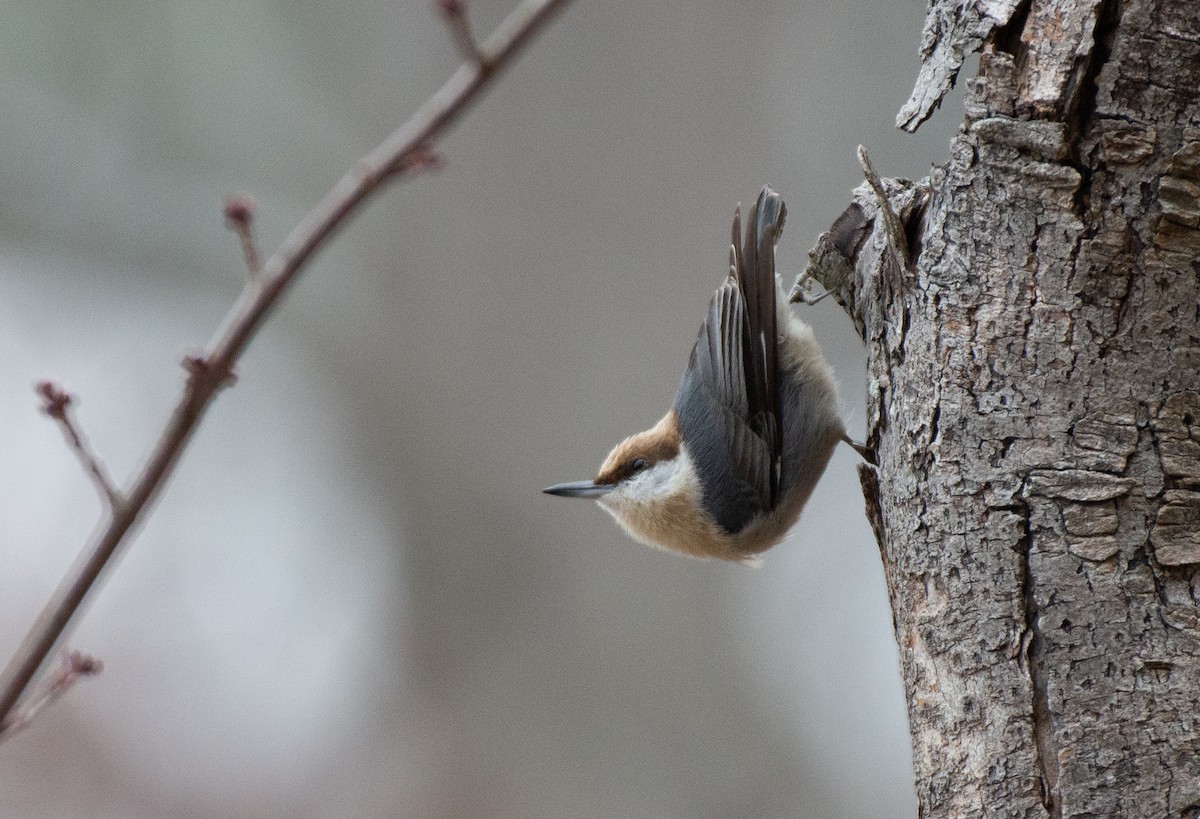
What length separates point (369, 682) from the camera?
4.81 metres

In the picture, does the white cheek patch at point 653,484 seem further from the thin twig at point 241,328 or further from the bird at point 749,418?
the thin twig at point 241,328

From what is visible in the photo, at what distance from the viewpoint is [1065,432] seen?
4.76 ft

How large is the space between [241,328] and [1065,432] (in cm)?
118

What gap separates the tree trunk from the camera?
1379 mm

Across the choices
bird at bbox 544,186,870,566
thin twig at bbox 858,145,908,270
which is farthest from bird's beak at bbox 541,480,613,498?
thin twig at bbox 858,145,908,270

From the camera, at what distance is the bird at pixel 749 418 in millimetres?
2615

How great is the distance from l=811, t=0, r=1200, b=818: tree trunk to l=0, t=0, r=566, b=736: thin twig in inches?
38.9

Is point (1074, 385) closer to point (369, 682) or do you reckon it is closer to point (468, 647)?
point (468, 647)

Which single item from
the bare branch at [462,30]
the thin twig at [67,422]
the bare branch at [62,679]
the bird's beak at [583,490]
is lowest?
the bare branch at [62,679]

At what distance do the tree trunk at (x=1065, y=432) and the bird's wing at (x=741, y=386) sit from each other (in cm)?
103

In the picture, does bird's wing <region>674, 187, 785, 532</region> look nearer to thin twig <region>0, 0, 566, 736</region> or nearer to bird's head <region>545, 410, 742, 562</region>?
bird's head <region>545, 410, 742, 562</region>

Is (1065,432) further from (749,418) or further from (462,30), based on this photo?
(749,418)

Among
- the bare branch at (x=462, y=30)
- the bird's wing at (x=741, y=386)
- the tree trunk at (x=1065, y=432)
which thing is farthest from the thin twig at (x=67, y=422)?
the bird's wing at (x=741, y=386)

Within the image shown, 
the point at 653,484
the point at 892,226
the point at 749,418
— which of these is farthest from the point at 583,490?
the point at 892,226
